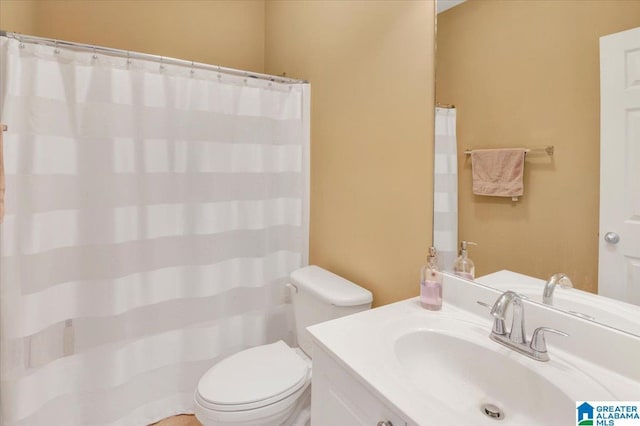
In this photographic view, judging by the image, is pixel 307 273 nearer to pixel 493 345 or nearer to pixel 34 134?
pixel 493 345

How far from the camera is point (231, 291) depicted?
1.81 m

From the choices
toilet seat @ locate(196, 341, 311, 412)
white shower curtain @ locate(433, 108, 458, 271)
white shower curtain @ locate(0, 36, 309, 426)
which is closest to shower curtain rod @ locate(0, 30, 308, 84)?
white shower curtain @ locate(0, 36, 309, 426)

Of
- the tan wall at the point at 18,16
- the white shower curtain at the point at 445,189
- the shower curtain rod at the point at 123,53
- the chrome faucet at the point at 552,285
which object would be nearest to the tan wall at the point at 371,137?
the white shower curtain at the point at 445,189

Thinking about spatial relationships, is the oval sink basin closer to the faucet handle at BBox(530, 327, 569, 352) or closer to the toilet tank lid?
the faucet handle at BBox(530, 327, 569, 352)

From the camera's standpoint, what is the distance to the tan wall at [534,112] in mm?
882

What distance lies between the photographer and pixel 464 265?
1.18m

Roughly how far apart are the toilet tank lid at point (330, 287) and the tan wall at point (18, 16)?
1.70 meters

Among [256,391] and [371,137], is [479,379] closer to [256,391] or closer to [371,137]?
[256,391]

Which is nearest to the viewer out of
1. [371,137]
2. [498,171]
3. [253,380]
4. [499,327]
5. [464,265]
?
[499,327]

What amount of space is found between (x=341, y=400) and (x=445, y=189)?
2.57ft

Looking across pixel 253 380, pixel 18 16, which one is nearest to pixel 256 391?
pixel 253 380
